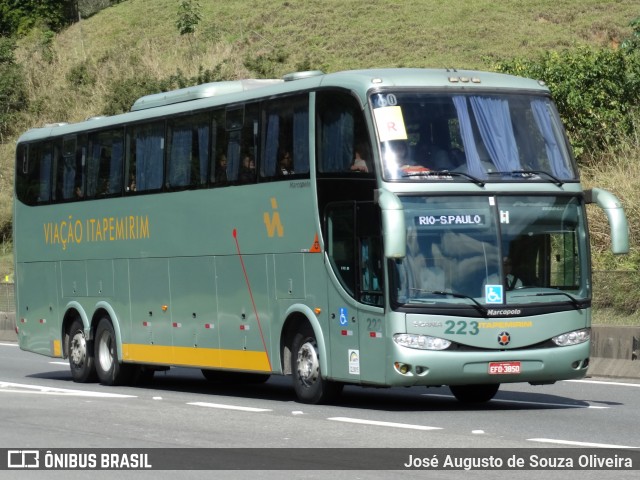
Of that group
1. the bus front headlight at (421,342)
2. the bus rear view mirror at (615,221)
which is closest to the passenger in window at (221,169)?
the bus front headlight at (421,342)

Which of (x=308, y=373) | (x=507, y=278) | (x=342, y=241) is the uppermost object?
(x=342, y=241)

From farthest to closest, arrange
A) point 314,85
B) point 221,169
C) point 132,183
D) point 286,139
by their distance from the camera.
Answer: point 132,183 < point 221,169 < point 286,139 < point 314,85

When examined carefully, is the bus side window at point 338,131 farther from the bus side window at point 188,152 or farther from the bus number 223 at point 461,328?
the bus side window at point 188,152

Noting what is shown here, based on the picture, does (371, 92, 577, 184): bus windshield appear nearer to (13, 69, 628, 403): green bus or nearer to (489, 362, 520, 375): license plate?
(13, 69, 628, 403): green bus

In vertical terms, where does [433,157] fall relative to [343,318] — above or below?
above

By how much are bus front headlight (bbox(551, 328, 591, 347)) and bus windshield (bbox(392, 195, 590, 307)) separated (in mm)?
385

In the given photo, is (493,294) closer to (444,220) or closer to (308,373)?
(444,220)

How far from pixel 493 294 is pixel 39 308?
11063 mm

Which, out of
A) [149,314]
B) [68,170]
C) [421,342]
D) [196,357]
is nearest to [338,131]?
[421,342]

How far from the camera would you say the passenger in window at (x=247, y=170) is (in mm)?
18641

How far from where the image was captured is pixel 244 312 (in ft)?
62.7

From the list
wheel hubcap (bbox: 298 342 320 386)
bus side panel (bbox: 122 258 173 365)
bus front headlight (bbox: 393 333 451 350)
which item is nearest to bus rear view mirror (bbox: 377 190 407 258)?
bus front headlight (bbox: 393 333 451 350)

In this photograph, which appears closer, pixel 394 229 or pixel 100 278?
pixel 394 229

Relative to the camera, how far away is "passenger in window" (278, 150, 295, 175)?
17.8 metres
